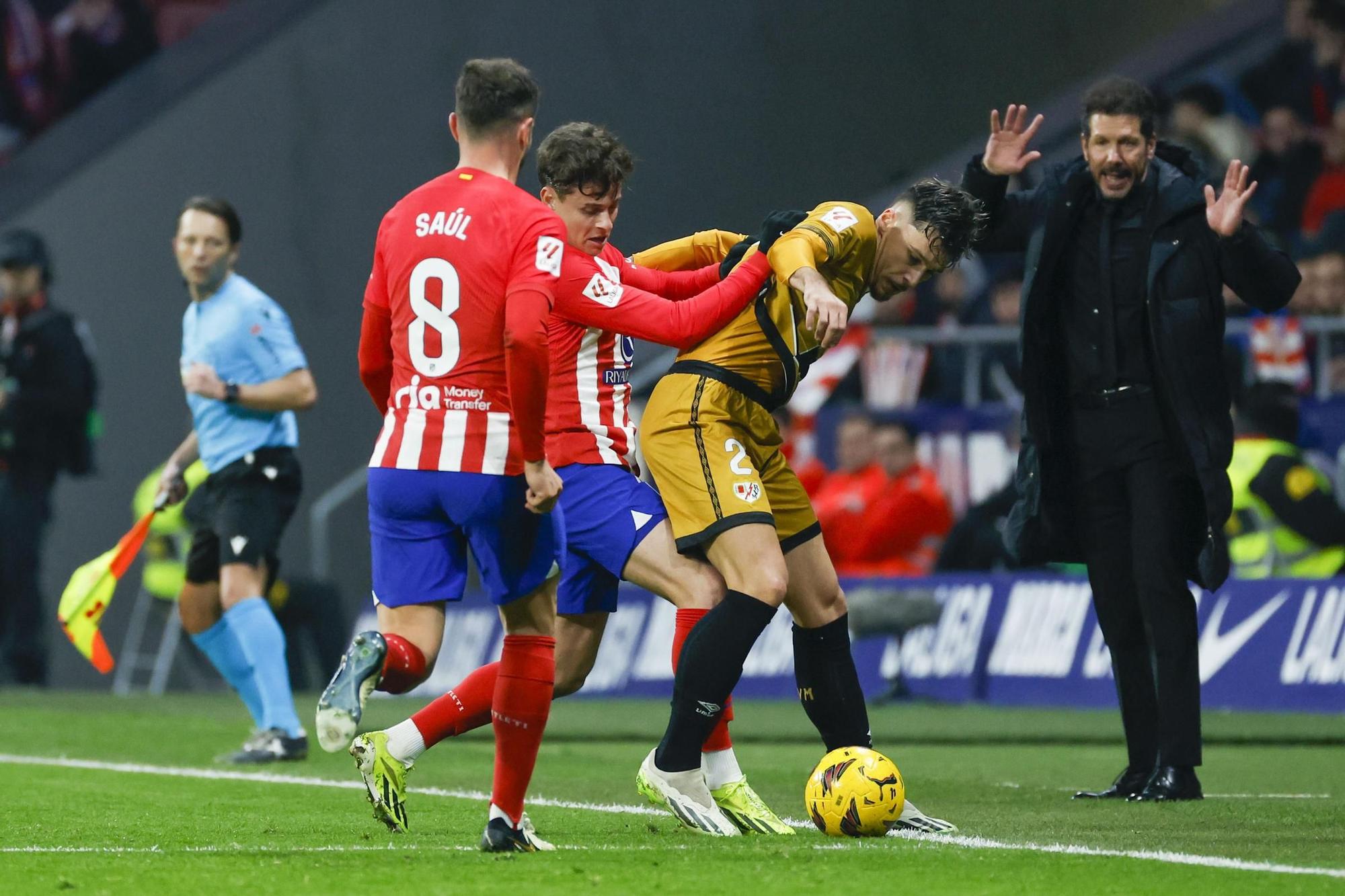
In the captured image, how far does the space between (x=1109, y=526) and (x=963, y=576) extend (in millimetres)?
5049

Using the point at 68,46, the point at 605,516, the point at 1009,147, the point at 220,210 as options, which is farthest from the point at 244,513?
the point at 68,46

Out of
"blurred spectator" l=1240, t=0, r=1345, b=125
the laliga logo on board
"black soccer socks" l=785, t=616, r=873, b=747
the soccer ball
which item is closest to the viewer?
the soccer ball

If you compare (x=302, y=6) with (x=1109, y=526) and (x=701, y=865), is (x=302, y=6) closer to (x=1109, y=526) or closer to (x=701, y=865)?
(x=1109, y=526)

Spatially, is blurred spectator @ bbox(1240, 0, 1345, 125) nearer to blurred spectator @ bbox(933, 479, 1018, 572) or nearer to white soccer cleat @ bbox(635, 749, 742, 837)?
blurred spectator @ bbox(933, 479, 1018, 572)

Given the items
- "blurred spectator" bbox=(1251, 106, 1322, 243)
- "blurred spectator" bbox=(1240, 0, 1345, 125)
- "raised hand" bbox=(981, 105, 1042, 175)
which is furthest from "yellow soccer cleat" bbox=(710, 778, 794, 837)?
"blurred spectator" bbox=(1240, 0, 1345, 125)

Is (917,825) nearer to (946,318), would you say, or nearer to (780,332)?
(780,332)

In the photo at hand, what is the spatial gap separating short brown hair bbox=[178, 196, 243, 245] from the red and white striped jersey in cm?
310

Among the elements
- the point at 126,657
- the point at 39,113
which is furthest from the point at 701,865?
the point at 39,113

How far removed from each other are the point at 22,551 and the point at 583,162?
9042mm

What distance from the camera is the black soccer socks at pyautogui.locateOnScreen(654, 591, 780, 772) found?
5.99 meters

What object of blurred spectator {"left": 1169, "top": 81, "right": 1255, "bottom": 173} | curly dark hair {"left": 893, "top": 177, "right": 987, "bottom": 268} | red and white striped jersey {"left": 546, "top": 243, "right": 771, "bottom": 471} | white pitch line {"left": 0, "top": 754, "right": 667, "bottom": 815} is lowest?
white pitch line {"left": 0, "top": 754, "right": 667, "bottom": 815}

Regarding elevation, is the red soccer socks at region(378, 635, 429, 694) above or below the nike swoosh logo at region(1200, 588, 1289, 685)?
below

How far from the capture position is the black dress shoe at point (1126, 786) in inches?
286

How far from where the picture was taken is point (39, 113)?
18.6 meters
